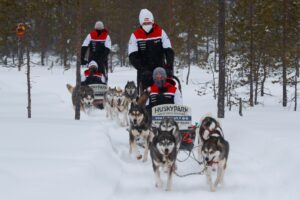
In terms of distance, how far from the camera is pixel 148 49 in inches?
385

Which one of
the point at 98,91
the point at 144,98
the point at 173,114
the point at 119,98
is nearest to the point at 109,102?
the point at 119,98

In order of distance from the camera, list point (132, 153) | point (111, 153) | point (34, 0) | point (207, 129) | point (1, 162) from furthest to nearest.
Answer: point (34, 0) < point (132, 153) < point (111, 153) < point (207, 129) < point (1, 162)

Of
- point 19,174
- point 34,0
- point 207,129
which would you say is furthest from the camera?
point 34,0

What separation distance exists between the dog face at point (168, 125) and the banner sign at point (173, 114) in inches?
20.2

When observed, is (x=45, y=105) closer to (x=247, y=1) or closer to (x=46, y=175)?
(x=247, y=1)

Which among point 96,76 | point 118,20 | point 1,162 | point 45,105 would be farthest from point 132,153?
point 118,20

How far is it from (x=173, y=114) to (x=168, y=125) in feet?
2.50

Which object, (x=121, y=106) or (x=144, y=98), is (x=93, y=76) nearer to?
(x=121, y=106)

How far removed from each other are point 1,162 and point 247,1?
13362 mm

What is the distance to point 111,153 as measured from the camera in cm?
805

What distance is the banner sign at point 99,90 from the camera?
13500 millimetres

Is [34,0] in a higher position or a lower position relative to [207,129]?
higher

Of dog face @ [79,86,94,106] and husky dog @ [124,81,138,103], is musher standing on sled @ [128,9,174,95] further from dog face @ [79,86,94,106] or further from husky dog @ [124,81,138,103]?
dog face @ [79,86,94,106]

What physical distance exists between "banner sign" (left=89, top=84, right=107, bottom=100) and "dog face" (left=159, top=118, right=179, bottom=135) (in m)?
5.91
